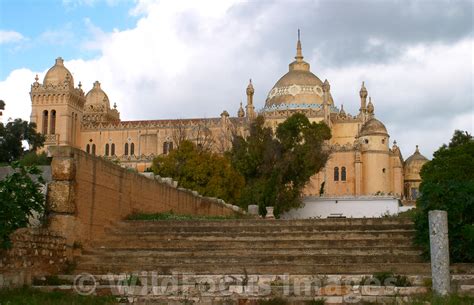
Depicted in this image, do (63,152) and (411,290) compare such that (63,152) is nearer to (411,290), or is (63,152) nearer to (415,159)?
(411,290)

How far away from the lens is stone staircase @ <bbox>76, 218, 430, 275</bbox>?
11383 millimetres

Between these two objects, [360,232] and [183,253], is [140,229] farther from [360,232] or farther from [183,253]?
[360,232]

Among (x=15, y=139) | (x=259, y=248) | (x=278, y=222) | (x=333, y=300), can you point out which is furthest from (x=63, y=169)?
(x=15, y=139)

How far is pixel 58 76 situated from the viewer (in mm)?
86375

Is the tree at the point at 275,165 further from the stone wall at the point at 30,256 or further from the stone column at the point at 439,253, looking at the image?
the stone column at the point at 439,253

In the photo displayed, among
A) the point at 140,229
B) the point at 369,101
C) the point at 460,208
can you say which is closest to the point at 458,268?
the point at 460,208

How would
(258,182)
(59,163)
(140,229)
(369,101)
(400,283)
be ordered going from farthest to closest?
(369,101) < (258,182) < (140,229) < (59,163) < (400,283)

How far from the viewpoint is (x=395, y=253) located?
466 inches

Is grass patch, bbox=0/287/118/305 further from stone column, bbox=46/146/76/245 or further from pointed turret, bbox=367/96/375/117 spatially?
pointed turret, bbox=367/96/375/117

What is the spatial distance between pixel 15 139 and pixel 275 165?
18.5 m

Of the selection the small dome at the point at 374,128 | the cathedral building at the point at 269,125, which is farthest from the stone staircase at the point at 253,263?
the small dome at the point at 374,128

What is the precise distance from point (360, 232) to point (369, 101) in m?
70.0

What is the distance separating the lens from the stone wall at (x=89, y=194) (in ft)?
41.3

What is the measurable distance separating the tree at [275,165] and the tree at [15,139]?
15.0 meters
